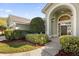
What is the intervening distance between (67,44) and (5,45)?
1.28 metres

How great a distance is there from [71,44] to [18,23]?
1201mm

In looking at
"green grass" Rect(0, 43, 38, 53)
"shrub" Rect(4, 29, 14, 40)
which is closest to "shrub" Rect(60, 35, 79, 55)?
"green grass" Rect(0, 43, 38, 53)

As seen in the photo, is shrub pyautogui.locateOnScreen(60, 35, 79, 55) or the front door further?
the front door

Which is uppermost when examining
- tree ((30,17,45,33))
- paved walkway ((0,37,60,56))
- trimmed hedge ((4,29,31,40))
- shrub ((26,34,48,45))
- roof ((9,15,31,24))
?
roof ((9,15,31,24))

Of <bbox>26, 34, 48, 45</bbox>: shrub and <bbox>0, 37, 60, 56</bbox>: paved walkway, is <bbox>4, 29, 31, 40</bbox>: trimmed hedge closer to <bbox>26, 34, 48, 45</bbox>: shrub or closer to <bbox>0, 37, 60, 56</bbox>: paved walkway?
<bbox>26, 34, 48, 45</bbox>: shrub

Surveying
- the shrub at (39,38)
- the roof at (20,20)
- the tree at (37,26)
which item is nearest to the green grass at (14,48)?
the shrub at (39,38)

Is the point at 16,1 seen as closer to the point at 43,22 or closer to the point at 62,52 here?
the point at 43,22

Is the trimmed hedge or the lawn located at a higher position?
the trimmed hedge

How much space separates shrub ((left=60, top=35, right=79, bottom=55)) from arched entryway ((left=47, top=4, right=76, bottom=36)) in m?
0.13

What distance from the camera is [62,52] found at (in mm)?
4375

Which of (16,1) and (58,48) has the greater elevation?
(16,1)

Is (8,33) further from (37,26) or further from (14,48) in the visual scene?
(37,26)

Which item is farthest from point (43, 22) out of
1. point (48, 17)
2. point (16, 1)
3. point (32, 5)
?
point (16, 1)

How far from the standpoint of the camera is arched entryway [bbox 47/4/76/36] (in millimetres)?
4406
